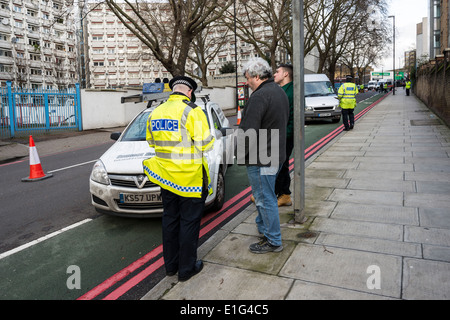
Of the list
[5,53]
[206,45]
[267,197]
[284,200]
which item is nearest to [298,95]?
[267,197]

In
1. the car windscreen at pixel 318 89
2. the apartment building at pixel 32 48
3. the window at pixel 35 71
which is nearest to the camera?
the car windscreen at pixel 318 89

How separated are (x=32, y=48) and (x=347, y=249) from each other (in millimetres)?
75702

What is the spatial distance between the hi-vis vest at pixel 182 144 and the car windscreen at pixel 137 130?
2.60 metres

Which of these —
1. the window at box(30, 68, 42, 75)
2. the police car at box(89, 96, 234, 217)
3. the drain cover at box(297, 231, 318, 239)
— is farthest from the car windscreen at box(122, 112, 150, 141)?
the window at box(30, 68, 42, 75)

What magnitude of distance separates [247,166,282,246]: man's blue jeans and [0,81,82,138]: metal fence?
16.1 m

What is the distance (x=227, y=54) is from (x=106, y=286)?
88299 millimetres

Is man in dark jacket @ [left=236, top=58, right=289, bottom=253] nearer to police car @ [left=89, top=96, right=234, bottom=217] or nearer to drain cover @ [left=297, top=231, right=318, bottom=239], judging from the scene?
drain cover @ [left=297, top=231, right=318, bottom=239]

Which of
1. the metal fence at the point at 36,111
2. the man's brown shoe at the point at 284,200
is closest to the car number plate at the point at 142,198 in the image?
the man's brown shoe at the point at 284,200

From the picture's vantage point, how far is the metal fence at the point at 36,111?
1642 cm

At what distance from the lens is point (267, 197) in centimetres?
367

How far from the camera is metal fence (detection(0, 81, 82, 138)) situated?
16422mm

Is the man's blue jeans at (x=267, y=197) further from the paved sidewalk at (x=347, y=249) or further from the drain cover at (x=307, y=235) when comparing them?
the drain cover at (x=307, y=235)

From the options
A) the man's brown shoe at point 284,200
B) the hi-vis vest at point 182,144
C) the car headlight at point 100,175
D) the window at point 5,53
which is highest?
the window at point 5,53
